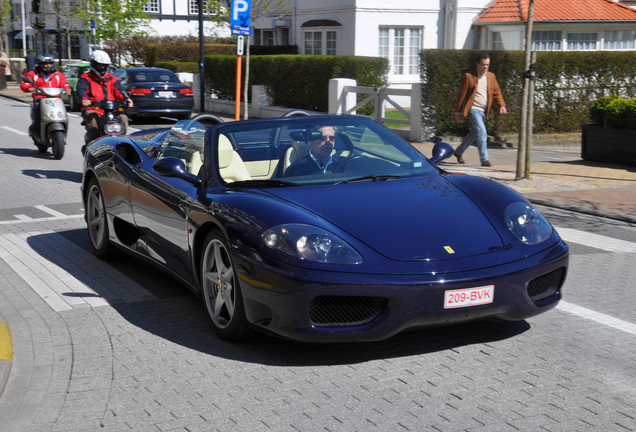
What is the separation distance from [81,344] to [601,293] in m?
3.70

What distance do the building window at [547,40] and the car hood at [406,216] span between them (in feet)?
88.9

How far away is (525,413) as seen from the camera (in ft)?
13.9

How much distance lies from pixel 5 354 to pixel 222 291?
1329 mm

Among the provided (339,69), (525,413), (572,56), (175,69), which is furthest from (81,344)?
(175,69)

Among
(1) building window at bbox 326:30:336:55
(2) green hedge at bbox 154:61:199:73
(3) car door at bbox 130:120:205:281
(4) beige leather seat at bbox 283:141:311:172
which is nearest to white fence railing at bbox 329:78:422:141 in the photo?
(3) car door at bbox 130:120:205:281

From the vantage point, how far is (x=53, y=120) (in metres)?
16.0

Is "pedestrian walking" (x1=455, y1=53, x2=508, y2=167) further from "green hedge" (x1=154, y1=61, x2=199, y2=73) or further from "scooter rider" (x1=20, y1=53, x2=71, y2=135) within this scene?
"green hedge" (x1=154, y1=61, x2=199, y2=73)

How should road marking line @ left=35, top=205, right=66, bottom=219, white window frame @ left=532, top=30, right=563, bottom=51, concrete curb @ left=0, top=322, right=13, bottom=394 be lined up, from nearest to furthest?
concrete curb @ left=0, top=322, right=13, bottom=394 → road marking line @ left=35, top=205, right=66, bottom=219 → white window frame @ left=532, top=30, right=563, bottom=51

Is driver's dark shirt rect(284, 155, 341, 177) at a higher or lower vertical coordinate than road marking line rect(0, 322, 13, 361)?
higher

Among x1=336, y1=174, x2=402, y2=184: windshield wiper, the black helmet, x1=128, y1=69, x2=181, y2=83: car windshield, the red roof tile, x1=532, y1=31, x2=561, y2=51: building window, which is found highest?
the red roof tile

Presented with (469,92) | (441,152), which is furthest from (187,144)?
(469,92)

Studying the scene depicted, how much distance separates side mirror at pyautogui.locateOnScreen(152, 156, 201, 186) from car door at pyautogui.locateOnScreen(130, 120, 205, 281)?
68mm

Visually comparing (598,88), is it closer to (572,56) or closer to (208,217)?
(572,56)

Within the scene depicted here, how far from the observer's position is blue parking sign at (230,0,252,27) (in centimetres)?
1970
